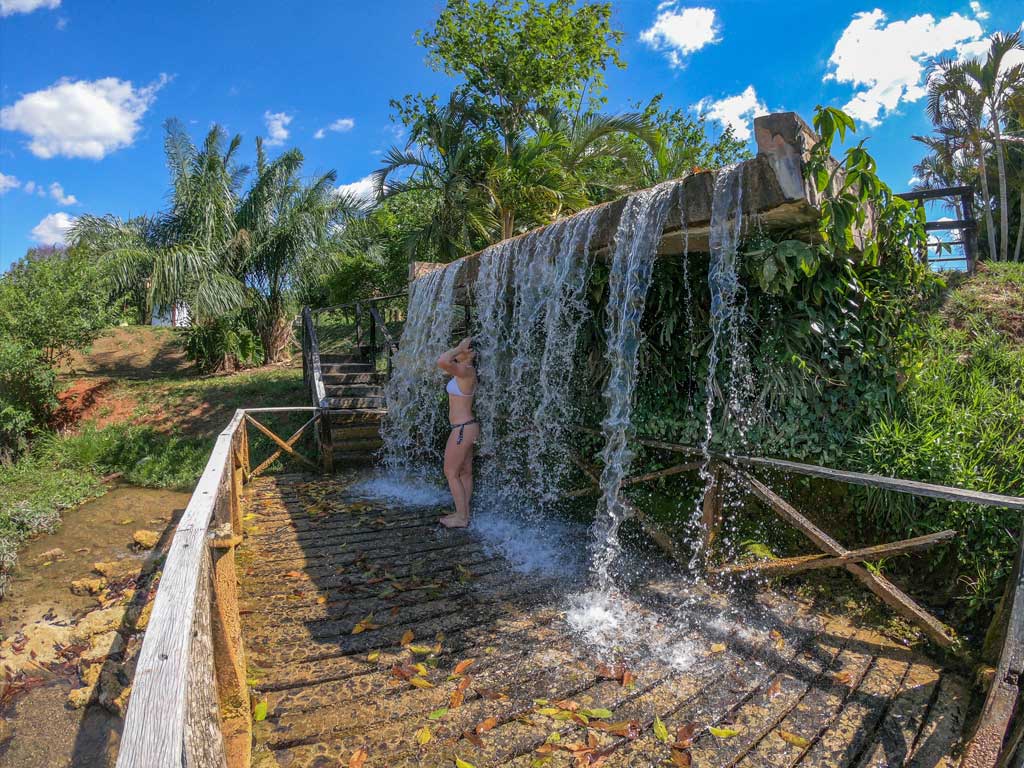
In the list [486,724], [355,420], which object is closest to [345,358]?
[355,420]

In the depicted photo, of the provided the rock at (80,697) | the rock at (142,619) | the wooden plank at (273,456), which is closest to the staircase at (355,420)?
the wooden plank at (273,456)

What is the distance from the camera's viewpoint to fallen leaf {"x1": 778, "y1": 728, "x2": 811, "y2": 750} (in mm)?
2566

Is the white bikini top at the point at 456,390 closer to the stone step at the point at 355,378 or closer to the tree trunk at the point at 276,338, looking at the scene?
the stone step at the point at 355,378

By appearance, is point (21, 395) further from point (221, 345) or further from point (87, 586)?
point (87, 586)

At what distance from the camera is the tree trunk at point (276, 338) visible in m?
16.1

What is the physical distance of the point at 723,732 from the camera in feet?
8.61

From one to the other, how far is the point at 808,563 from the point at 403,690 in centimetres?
266

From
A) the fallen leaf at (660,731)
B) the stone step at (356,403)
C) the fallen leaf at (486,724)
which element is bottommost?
the fallen leaf at (660,731)

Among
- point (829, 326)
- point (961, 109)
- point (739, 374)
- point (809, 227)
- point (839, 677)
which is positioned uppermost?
point (961, 109)

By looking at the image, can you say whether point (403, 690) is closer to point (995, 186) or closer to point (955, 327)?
point (955, 327)

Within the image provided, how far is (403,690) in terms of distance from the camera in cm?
290

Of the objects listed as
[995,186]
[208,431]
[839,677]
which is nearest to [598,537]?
[839,677]

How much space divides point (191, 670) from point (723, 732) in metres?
2.33

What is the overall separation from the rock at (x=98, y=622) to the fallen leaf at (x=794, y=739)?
565cm
